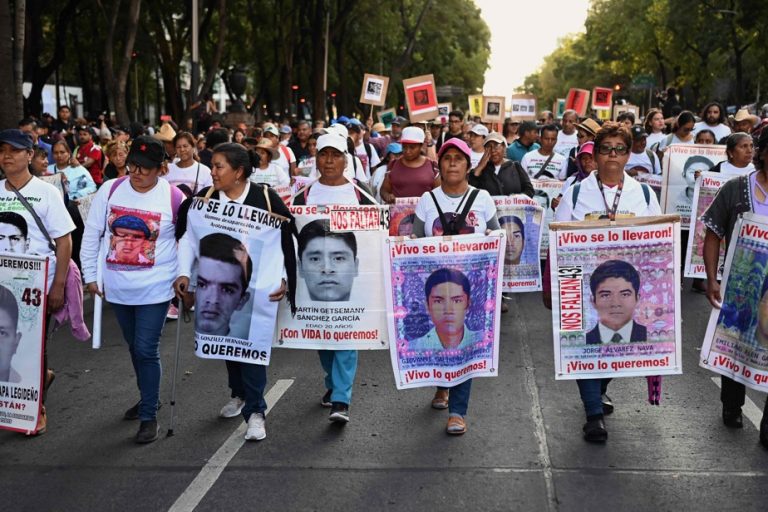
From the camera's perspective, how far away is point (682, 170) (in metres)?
11.0

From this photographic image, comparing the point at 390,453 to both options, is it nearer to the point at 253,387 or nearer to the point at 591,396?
the point at 253,387

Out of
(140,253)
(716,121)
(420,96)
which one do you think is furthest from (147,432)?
(420,96)

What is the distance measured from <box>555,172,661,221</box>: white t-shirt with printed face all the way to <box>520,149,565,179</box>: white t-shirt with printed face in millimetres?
5195

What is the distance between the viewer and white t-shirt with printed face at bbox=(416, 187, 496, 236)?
642 cm

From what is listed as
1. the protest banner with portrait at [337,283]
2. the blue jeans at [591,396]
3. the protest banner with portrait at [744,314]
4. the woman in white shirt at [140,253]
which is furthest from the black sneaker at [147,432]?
the protest banner with portrait at [744,314]

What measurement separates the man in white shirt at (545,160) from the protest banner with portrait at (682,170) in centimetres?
120

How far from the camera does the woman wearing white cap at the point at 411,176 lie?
986 cm

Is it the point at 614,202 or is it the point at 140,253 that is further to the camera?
the point at 614,202

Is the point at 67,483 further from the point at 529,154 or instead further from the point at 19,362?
the point at 529,154

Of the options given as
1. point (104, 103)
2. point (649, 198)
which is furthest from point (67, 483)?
point (104, 103)

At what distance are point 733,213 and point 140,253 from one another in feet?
11.6

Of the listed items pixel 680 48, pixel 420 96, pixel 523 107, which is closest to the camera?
pixel 420 96

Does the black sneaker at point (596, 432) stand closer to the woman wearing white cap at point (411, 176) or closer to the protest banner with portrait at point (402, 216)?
the protest banner with portrait at point (402, 216)

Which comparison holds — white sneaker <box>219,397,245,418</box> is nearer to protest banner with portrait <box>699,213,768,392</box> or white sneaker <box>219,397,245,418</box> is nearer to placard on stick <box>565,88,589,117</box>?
protest banner with portrait <box>699,213,768,392</box>
